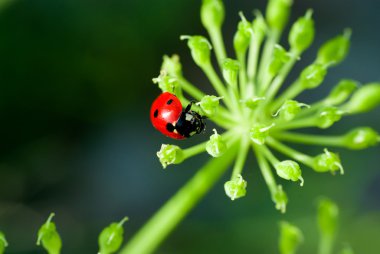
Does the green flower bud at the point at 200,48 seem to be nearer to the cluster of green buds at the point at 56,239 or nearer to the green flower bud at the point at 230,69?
the green flower bud at the point at 230,69

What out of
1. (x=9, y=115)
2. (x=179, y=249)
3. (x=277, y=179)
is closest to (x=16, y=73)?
(x=9, y=115)

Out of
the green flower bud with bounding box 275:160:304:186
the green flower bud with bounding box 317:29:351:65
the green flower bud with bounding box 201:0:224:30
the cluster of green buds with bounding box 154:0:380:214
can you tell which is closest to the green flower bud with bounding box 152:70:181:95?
the cluster of green buds with bounding box 154:0:380:214

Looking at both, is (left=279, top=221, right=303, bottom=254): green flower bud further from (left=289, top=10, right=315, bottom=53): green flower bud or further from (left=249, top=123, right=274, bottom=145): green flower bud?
(left=289, top=10, right=315, bottom=53): green flower bud

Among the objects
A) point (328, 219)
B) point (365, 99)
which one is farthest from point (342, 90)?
point (328, 219)

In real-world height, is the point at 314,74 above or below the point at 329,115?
above

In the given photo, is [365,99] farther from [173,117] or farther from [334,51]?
[173,117]

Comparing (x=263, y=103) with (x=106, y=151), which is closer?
(x=263, y=103)
